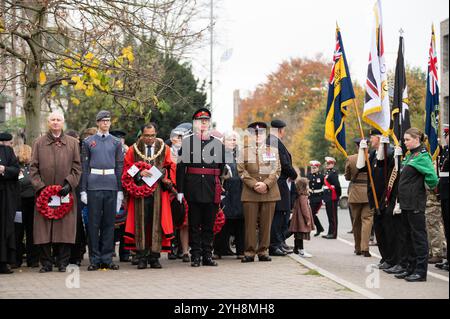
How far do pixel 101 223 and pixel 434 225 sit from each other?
18.5 feet

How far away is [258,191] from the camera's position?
13.6m

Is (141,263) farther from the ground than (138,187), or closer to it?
closer to it

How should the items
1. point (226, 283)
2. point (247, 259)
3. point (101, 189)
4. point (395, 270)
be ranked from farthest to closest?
1. point (247, 259)
2. point (101, 189)
3. point (395, 270)
4. point (226, 283)

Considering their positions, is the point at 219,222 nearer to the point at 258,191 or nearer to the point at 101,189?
the point at 258,191

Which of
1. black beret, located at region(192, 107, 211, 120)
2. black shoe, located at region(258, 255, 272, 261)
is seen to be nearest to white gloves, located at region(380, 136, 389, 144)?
black shoe, located at region(258, 255, 272, 261)

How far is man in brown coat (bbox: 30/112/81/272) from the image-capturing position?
12.1m

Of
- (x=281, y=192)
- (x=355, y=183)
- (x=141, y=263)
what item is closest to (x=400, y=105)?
(x=281, y=192)

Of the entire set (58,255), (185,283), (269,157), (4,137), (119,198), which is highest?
(4,137)

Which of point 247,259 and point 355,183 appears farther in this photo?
point 355,183

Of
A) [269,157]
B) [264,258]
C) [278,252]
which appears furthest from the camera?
[278,252]

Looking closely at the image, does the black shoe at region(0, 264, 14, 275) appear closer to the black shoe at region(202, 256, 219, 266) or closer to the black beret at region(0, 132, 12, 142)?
the black beret at region(0, 132, 12, 142)

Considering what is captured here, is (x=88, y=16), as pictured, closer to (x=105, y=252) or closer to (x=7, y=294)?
(x=105, y=252)

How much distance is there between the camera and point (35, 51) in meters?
14.3
